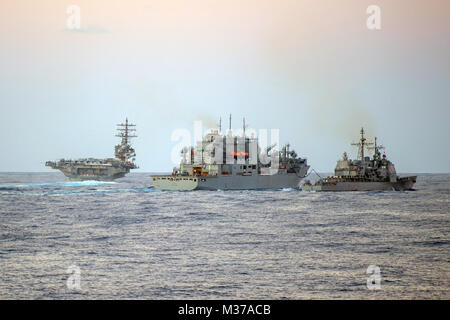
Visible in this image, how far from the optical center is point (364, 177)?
3787 inches

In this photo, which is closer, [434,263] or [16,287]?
[16,287]

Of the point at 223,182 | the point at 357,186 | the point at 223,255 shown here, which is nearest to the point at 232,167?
the point at 223,182

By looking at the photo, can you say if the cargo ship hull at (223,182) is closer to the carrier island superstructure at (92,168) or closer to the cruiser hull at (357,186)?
the cruiser hull at (357,186)

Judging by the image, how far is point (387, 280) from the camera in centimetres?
2184

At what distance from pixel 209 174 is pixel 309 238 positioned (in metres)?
62.6

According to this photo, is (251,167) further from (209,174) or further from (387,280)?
(387,280)

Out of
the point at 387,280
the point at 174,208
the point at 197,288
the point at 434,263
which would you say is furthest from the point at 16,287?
the point at 174,208

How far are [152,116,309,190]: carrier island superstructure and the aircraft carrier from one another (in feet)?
20.3

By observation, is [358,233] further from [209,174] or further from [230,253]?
[209,174]

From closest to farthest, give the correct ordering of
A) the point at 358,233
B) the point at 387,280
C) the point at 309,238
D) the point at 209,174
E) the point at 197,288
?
the point at 197,288 < the point at 387,280 < the point at 309,238 < the point at 358,233 < the point at 209,174

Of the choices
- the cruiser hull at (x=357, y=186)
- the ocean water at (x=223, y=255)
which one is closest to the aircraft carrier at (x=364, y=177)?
the cruiser hull at (x=357, y=186)

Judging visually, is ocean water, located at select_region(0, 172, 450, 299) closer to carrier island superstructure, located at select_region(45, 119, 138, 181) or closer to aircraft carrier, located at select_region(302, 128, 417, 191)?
aircraft carrier, located at select_region(302, 128, 417, 191)

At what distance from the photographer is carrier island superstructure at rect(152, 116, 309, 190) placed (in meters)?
95.4
